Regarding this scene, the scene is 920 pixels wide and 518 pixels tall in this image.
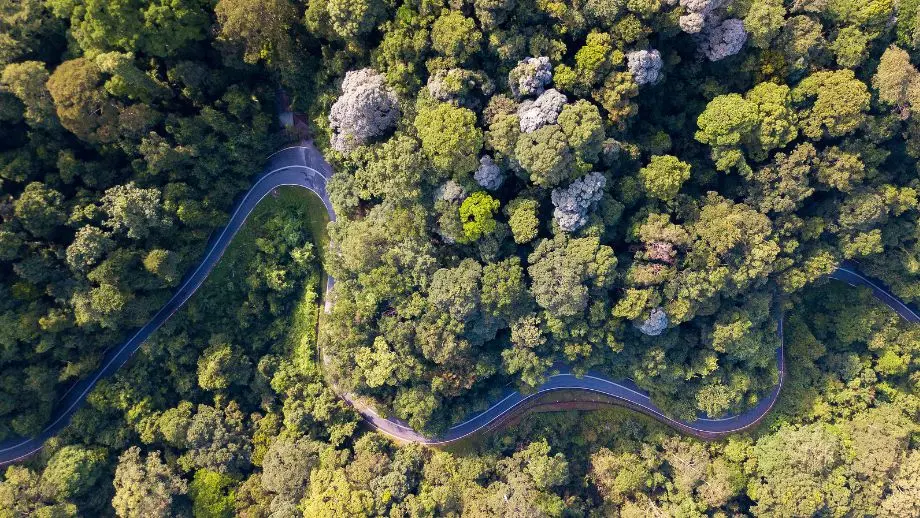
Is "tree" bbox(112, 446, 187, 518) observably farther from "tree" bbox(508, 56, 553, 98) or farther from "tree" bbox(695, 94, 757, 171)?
"tree" bbox(695, 94, 757, 171)

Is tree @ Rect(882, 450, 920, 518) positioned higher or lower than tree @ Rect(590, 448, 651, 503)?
lower

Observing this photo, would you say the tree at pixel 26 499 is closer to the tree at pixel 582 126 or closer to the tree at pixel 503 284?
the tree at pixel 503 284

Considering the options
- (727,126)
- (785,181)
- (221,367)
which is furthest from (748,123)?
(221,367)

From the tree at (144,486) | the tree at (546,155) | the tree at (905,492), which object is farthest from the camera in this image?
the tree at (144,486)

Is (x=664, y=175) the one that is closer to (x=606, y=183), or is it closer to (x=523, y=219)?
(x=606, y=183)

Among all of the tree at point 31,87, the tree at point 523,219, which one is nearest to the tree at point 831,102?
the tree at point 523,219

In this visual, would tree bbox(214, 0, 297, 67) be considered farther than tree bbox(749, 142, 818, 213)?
No

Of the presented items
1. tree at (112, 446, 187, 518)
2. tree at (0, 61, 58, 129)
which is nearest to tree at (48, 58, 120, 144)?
tree at (0, 61, 58, 129)
